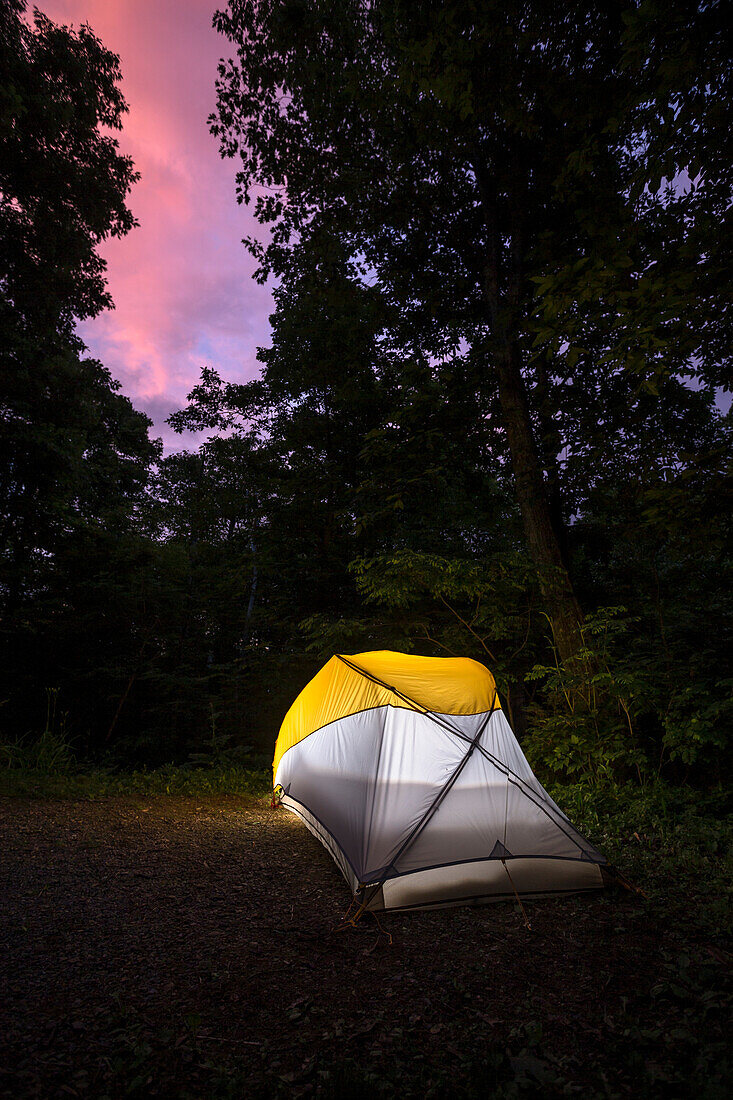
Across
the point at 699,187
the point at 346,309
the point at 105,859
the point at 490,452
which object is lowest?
the point at 105,859

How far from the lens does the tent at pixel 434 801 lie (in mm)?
3609

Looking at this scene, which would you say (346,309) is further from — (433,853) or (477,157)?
(433,853)

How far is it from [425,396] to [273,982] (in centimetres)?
699

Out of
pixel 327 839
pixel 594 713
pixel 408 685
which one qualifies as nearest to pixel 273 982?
pixel 327 839

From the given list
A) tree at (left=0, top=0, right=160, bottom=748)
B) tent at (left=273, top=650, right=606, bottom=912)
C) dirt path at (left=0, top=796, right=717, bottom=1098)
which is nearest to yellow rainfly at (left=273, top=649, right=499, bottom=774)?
tent at (left=273, top=650, right=606, bottom=912)

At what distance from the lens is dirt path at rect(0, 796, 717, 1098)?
2.04 meters

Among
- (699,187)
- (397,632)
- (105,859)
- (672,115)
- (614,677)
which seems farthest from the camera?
(397,632)

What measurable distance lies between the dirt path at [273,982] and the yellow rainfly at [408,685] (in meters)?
1.43

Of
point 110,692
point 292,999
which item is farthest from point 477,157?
point 110,692

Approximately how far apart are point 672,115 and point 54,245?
10539 millimetres

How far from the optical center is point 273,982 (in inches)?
105

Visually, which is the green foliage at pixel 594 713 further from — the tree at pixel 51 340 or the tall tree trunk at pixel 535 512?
the tree at pixel 51 340

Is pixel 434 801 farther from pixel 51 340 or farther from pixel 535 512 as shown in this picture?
pixel 51 340

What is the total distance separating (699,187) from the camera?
476 cm
